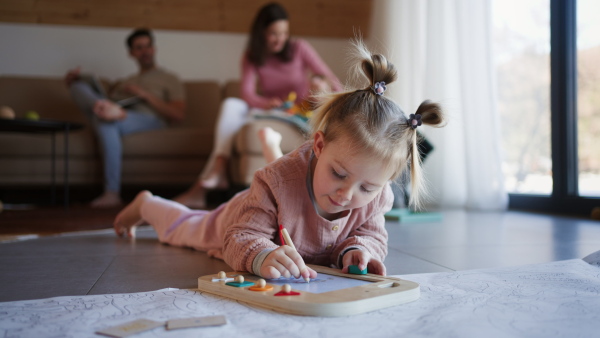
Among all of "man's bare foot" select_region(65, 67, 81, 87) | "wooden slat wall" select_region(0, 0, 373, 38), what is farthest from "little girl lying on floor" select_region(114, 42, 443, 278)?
"wooden slat wall" select_region(0, 0, 373, 38)

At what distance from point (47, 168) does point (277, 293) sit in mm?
2888

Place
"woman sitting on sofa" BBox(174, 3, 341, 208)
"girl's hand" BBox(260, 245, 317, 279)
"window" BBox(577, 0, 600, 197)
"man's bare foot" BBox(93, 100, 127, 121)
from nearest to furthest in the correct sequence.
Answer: "girl's hand" BBox(260, 245, 317, 279) < "window" BBox(577, 0, 600, 197) < "woman sitting on sofa" BBox(174, 3, 341, 208) < "man's bare foot" BBox(93, 100, 127, 121)

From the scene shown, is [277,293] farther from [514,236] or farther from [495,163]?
[495,163]

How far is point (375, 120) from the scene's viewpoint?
3.18 ft

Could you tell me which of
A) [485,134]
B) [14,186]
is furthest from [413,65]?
[14,186]

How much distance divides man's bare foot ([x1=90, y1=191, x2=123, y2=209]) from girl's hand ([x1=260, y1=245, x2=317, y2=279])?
2.36m

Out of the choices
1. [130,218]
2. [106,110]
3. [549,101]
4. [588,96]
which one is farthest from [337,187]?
[106,110]

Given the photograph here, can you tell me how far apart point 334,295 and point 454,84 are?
94.3 inches

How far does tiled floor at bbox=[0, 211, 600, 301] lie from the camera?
1012mm

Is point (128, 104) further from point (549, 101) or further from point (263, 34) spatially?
point (549, 101)

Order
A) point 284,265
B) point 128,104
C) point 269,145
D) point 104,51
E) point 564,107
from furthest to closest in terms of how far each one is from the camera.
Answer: point 104,51, point 128,104, point 564,107, point 269,145, point 284,265

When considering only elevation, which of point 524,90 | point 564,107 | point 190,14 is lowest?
point 564,107

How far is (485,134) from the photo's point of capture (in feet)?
9.04

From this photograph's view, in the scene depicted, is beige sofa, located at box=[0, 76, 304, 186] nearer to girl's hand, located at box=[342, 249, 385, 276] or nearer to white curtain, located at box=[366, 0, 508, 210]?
white curtain, located at box=[366, 0, 508, 210]
